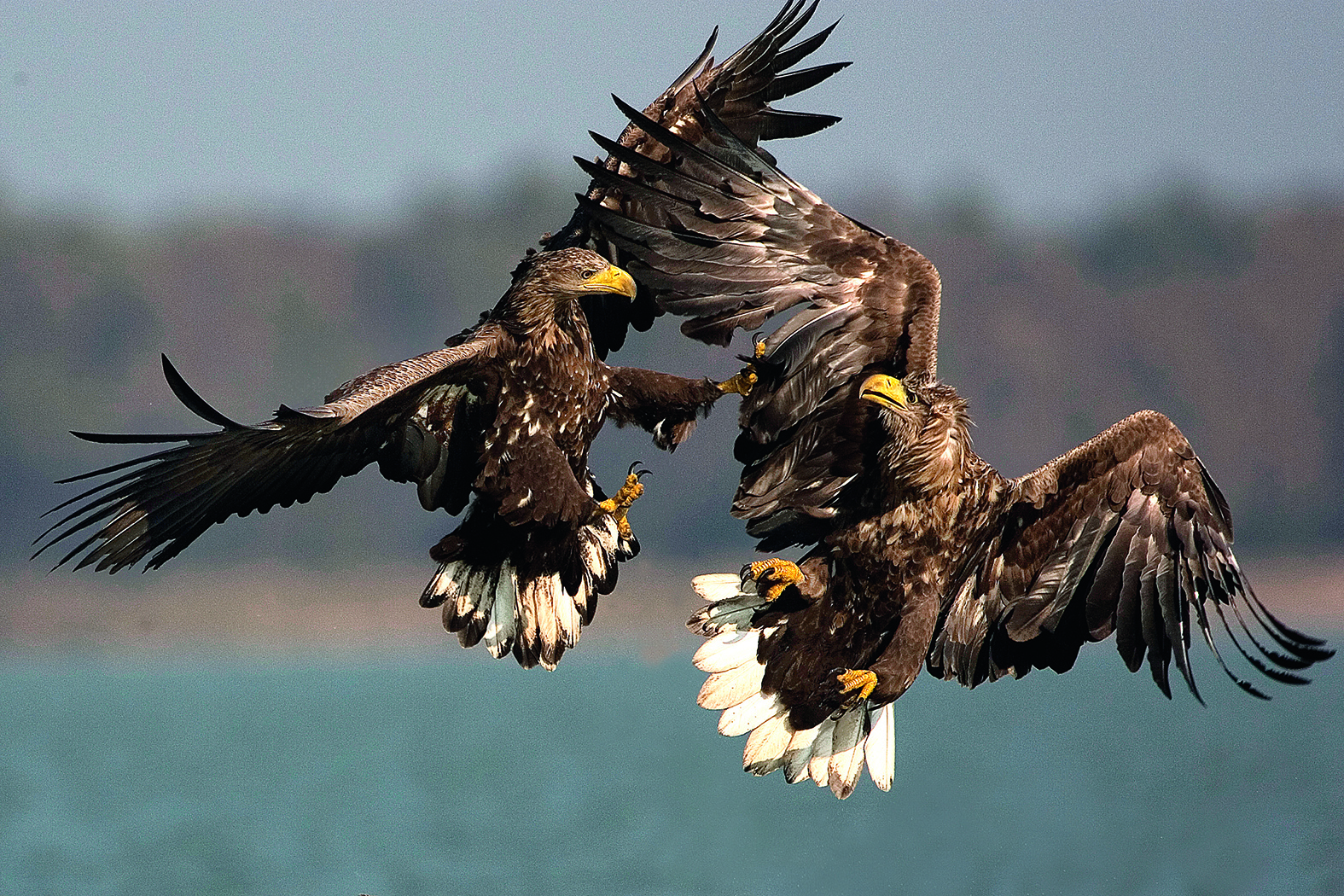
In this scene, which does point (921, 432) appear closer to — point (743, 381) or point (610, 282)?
point (743, 381)

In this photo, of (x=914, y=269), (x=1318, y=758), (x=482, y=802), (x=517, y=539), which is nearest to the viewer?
(x=914, y=269)

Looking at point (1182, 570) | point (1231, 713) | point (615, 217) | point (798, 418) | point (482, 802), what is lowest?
point (1182, 570)

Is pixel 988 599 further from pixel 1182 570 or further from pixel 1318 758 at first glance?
pixel 1318 758

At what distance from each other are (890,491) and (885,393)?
1.38ft

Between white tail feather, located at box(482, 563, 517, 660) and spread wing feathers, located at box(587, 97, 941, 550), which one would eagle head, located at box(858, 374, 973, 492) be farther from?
white tail feather, located at box(482, 563, 517, 660)

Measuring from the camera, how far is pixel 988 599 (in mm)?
6789

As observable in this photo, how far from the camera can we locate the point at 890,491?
21.1ft

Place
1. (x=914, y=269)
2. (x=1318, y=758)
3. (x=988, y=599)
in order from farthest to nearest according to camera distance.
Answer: (x=1318, y=758), (x=988, y=599), (x=914, y=269)

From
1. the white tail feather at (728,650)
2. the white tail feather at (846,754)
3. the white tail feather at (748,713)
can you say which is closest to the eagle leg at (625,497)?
the white tail feather at (728,650)

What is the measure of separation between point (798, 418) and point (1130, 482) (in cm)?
113

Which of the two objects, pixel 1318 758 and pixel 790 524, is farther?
pixel 1318 758

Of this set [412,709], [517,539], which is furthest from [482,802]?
[517,539]

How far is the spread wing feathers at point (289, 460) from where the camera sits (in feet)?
20.5

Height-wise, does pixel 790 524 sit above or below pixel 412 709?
below
